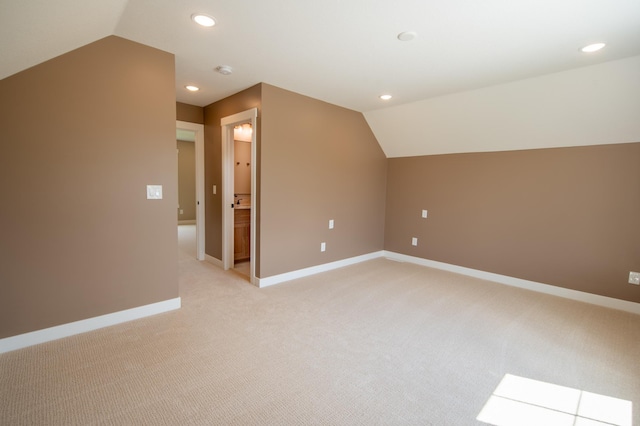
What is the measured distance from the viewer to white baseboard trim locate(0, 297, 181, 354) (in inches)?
85.0

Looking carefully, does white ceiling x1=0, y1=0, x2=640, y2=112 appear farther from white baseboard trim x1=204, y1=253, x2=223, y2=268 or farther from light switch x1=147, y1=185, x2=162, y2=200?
white baseboard trim x1=204, y1=253, x2=223, y2=268

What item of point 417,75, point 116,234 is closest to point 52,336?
point 116,234

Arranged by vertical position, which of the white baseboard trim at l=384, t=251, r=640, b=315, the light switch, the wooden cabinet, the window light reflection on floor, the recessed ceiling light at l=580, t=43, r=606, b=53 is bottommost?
the window light reflection on floor

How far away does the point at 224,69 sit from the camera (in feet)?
9.85

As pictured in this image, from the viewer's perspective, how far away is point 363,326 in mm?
2713

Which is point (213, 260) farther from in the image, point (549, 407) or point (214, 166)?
point (549, 407)

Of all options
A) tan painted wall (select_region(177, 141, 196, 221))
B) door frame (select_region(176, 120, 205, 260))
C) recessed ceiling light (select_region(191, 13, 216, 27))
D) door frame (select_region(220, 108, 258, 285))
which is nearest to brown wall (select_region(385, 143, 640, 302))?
door frame (select_region(220, 108, 258, 285))

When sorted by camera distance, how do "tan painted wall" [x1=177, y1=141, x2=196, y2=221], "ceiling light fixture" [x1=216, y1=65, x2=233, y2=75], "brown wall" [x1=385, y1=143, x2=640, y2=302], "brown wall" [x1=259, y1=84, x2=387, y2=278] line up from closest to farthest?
"ceiling light fixture" [x1=216, y1=65, x2=233, y2=75]
"brown wall" [x1=385, y1=143, x2=640, y2=302]
"brown wall" [x1=259, y1=84, x2=387, y2=278]
"tan painted wall" [x1=177, y1=141, x2=196, y2=221]

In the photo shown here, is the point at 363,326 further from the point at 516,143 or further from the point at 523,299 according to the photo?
the point at 516,143

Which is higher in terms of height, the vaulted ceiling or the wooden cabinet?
the vaulted ceiling

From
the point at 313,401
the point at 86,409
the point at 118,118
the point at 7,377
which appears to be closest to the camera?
the point at 86,409

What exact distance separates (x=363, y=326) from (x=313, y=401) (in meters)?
1.06

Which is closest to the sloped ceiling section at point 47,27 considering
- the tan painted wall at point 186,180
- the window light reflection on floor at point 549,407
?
the window light reflection on floor at point 549,407

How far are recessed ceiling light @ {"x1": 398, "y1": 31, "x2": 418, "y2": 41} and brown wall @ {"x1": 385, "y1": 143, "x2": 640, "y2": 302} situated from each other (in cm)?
258
